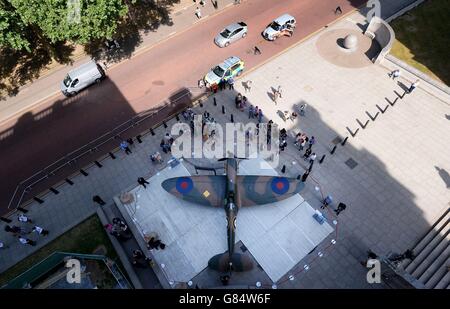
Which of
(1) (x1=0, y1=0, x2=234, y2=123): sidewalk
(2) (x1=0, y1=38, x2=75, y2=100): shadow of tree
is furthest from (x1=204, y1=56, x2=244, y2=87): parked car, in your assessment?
(2) (x1=0, y1=38, x2=75, y2=100): shadow of tree

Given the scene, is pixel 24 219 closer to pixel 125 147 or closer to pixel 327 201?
pixel 125 147

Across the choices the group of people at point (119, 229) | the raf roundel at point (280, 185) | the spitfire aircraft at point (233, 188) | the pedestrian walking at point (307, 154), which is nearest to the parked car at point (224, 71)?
the spitfire aircraft at point (233, 188)

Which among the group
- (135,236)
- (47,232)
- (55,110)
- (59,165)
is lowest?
(135,236)

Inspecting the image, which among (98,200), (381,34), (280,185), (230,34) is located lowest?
(280,185)

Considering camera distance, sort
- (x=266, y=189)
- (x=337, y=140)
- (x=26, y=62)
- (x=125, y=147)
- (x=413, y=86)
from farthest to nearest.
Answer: (x=26, y=62) → (x=413, y=86) → (x=337, y=140) → (x=125, y=147) → (x=266, y=189)

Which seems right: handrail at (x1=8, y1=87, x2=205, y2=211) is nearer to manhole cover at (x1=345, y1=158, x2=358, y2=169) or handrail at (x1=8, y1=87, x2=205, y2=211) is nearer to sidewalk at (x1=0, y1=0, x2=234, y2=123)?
sidewalk at (x1=0, y1=0, x2=234, y2=123)

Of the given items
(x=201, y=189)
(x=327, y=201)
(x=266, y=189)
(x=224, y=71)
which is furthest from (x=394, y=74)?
(x=201, y=189)

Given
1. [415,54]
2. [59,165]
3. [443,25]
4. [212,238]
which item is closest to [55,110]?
[59,165]

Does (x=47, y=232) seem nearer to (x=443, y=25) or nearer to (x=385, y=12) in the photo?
(x=385, y=12)
